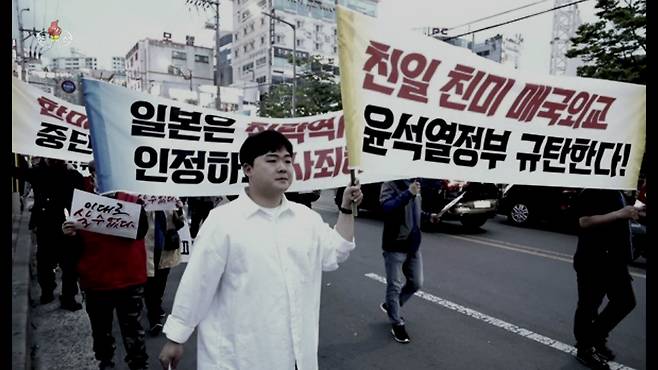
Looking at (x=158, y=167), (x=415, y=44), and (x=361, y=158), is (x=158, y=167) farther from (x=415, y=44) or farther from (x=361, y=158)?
(x=415, y=44)

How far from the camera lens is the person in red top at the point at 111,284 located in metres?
2.99

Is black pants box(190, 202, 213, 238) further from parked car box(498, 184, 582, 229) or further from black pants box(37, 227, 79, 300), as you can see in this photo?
parked car box(498, 184, 582, 229)

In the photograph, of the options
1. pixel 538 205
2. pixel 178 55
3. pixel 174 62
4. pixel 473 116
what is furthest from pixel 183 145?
pixel 178 55

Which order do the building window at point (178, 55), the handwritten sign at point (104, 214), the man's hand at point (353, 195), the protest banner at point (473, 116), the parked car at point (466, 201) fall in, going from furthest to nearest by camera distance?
the building window at point (178, 55) → the parked car at point (466, 201) → the handwritten sign at point (104, 214) → the protest banner at point (473, 116) → the man's hand at point (353, 195)

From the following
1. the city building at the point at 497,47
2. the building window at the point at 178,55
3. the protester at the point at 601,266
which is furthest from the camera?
the building window at the point at 178,55

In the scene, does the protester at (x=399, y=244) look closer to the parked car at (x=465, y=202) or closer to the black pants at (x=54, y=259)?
the black pants at (x=54, y=259)

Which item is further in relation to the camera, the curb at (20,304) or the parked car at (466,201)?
the parked car at (466,201)

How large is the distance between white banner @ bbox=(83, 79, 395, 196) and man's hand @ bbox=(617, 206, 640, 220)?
2.08m

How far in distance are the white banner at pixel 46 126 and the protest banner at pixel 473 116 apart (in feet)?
8.50

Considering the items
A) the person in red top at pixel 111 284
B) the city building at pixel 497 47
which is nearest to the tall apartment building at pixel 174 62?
the city building at pixel 497 47

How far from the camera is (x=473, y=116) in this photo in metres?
2.53

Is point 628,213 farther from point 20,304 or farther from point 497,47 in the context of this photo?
point 497,47

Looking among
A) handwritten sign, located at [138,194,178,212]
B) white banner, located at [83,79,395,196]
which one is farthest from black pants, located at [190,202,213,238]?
white banner, located at [83,79,395,196]

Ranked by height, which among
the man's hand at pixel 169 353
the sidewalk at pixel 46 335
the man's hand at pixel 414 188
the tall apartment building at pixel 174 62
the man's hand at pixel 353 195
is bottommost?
the sidewalk at pixel 46 335
